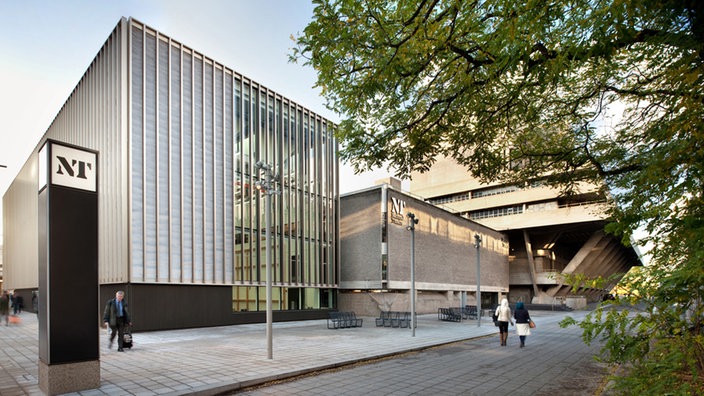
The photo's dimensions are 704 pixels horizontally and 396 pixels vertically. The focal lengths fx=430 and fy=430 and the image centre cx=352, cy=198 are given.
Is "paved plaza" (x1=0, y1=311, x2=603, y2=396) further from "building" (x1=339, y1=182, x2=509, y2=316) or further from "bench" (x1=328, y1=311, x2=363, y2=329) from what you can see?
"building" (x1=339, y1=182, x2=509, y2=316)

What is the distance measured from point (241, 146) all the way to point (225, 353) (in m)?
14.4

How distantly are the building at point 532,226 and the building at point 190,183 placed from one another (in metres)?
29.4

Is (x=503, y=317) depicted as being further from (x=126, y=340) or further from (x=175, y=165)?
(x=175, y=165)

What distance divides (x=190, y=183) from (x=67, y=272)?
1473cm

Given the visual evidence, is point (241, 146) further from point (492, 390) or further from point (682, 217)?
point (682, 217)

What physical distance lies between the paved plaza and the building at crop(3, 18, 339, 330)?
3.84m

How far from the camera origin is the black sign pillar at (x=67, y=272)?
782cm

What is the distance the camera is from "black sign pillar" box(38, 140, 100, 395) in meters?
7.82

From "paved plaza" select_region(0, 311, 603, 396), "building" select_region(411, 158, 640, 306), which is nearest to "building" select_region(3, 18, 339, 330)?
"paved plaza" select_region(0, 311, 603, 396)

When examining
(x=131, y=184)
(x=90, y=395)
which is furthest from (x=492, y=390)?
(x=131, y=184)

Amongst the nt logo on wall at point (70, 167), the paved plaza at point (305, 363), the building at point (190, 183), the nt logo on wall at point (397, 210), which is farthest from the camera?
the nt logo on wall at point (397, 210)

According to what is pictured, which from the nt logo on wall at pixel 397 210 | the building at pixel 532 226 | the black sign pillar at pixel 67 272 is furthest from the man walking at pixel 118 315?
the building at pixel 532 226

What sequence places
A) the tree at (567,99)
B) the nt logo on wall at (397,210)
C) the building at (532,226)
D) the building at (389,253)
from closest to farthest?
the tree at (567,99) → the building at (389,253) → the nt logo on wall at (397,210) → the building at (532,226)

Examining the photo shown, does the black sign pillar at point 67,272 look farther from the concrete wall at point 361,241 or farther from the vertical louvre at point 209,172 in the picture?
the concrete wall at point 361,241
